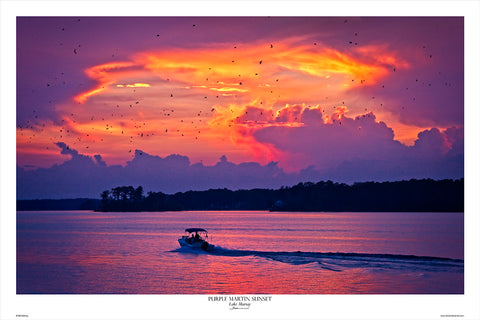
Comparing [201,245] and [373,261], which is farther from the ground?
[373,261]

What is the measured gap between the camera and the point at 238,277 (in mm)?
24828

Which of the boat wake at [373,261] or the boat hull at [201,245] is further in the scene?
the boat hull at [201,245]

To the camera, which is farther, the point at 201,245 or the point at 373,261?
the point at 201,245

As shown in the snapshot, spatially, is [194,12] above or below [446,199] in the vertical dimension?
above

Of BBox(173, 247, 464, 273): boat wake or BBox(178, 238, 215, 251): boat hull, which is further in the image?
BBox(178, 238, 215, 251): boat hull
